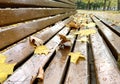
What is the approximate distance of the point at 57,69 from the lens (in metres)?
1.45

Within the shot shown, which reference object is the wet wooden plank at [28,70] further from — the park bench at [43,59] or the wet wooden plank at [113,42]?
the wet wooden plank at [113,42]

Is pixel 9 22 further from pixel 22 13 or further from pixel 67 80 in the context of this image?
pixel 67 80

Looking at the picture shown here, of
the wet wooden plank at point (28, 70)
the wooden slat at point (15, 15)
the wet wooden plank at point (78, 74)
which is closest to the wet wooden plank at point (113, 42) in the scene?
the wet wooden plank at point (78, 74)

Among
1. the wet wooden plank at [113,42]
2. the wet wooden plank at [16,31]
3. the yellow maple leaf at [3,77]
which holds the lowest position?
the wet wooden plank at [113,42]

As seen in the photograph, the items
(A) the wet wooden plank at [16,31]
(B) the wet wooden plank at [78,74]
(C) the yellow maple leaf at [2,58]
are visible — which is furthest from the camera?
(A) the wet wooden plank at [16,31]

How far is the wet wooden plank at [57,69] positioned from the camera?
4.12ft

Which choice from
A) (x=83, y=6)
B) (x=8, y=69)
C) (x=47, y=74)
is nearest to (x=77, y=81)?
Result: (x=47, y=74)

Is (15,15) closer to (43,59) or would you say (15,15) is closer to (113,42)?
(43,59)

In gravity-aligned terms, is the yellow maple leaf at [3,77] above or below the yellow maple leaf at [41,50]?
above

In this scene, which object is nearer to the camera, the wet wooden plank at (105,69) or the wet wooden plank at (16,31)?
the wet wooden plank at (105,69)

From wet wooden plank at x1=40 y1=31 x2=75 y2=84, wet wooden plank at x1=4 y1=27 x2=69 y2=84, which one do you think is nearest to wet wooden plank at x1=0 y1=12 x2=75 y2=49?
wet wooden plank at x1=4 y1=27 x2=69 y2=84

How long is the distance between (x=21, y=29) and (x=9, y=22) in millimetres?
292

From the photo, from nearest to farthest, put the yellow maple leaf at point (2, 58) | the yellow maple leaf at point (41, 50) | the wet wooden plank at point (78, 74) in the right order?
the wet wooden plank at point (78, 74)
the yellow maple leaf at point (2, 58)
the yellow maple leaf at point (41, 50)

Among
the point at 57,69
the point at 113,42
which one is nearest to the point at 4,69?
the point at 57,69
